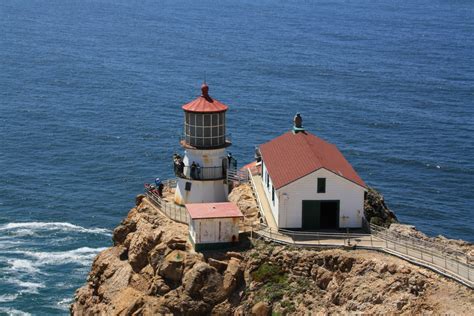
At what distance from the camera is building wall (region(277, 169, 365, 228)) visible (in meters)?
42.1

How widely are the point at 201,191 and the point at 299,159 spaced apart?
7.54 meters

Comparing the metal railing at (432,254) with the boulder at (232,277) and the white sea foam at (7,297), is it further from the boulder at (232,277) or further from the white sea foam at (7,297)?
the white sea foam at (7,297)

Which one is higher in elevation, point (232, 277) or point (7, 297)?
point (232, 277)

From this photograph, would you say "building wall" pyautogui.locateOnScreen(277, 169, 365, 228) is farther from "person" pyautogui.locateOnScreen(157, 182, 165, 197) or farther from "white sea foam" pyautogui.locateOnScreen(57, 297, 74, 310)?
"white sea foam" pyautogui.locateOnScreen(57, 297, 74, 310)

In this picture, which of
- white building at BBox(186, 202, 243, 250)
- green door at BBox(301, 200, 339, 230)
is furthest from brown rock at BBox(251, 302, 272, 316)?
green door at BBox(301, 200, 339, 230)

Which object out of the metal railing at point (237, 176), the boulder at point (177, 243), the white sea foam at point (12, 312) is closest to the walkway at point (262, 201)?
the metal railing at point (237, 176)

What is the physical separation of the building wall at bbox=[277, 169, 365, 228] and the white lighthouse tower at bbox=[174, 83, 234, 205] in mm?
7524

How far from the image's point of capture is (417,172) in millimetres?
80438

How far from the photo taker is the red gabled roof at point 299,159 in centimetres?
4253

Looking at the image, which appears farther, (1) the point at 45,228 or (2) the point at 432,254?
(1) the point at 45,228

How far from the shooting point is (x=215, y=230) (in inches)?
1660

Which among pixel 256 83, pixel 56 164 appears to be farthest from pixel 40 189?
pixel 256 83

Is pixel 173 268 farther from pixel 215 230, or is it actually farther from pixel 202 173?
pixel 202 173

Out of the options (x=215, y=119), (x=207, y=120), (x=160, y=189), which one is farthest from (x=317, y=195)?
(x=160, y=189)
